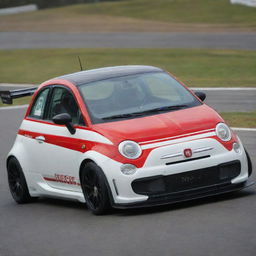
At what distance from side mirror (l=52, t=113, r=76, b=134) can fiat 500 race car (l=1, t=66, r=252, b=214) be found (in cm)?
1

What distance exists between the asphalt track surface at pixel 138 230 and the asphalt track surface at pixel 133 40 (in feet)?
76.3

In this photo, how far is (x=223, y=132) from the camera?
32.3 ft

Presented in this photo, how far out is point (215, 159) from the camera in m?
9.60

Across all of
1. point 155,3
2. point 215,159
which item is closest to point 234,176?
point 215,159

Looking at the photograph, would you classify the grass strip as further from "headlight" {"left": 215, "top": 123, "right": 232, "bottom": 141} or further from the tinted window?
"headlight" {"left": 215, "top": 123, "right": 232, "bottom": 141}

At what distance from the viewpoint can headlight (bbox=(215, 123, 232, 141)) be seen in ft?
32.2

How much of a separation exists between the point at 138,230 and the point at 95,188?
1.08 metres

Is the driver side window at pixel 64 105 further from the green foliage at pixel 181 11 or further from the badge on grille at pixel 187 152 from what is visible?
the green foliage at pixel 181 11

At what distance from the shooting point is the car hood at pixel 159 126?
965 cm

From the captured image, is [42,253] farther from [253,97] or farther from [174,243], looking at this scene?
[253,97]

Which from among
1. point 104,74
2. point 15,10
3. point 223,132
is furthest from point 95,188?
point 15,10

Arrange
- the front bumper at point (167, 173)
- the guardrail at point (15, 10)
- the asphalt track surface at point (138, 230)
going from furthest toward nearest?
the guardrail at point (15, 10), the front bumper at point (167, 173), the asphalt track surface at point (138, 230)

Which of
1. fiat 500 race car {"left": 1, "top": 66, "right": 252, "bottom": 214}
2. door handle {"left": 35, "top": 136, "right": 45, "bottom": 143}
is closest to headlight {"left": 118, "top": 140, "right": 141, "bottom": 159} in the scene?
fiat 500 race car {"left": 1, "top": 66, "right": 252, "bottom": 214}

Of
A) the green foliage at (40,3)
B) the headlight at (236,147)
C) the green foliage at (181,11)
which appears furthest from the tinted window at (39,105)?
the green foliage at (40,3)
